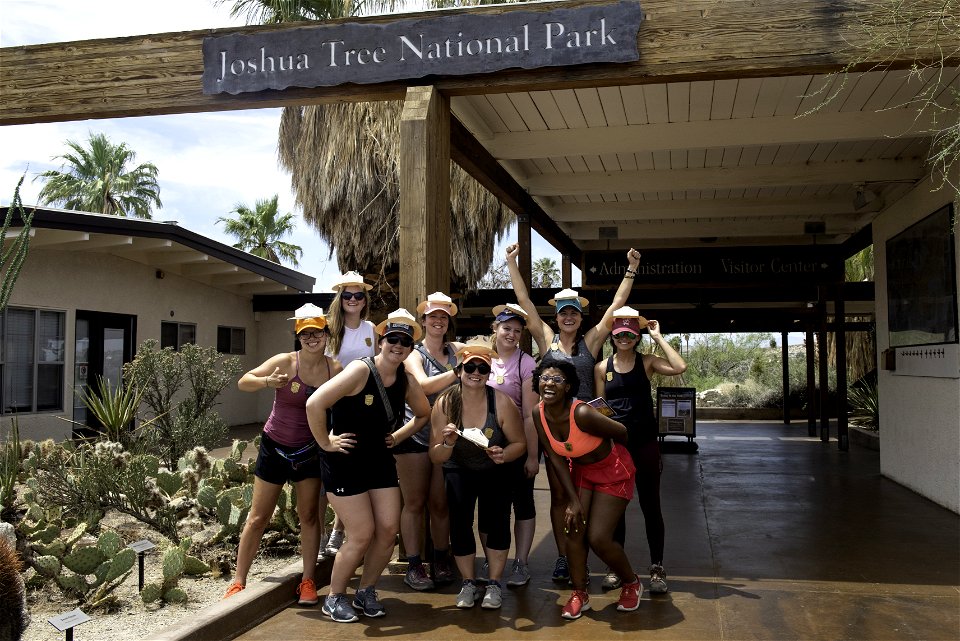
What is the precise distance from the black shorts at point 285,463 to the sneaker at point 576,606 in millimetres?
1624

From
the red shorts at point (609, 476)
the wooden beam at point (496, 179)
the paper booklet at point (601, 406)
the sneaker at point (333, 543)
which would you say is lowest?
the sneaker at point (333, 543)

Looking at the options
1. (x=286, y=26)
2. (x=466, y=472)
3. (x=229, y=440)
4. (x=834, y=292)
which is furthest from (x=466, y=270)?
(x=466, y=472)

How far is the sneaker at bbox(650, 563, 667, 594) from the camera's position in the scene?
523 centimetres

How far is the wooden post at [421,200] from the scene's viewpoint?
5.85 m

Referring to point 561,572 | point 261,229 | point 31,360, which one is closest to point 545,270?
point 261,229

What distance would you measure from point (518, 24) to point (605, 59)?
0.65 meters

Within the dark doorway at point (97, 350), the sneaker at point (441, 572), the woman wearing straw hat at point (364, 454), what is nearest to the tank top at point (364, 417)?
the woman wearing straw hat at point (364, 454)

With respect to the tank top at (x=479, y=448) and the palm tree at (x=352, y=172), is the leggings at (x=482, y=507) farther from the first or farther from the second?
the palm tree at (x=352, y=172)

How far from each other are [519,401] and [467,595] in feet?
A: 4.02

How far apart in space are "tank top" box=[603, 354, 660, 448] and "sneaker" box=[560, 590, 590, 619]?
3.22 ft

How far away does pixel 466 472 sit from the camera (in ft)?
16.9

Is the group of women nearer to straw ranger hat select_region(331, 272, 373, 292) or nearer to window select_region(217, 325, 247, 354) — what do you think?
straw ranger hat select_region(331, 272, 373, 292)

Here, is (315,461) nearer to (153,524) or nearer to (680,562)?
(153,524)

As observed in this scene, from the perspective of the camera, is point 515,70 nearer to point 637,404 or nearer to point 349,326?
point 349,326
